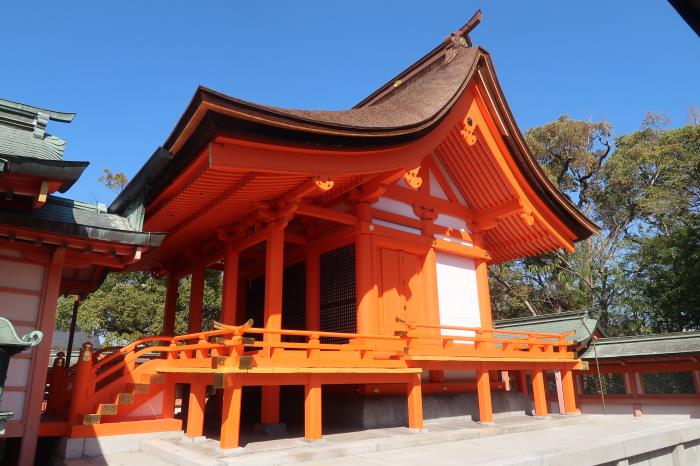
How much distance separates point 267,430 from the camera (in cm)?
818

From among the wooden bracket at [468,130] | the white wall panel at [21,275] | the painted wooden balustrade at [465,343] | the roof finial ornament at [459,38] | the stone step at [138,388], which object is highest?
the roof finial ornament at [459,38]

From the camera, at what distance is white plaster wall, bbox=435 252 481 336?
11258 mm

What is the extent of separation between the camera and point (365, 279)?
9500mm

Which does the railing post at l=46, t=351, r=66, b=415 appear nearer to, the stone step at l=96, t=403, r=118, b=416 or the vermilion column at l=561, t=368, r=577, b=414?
the stone step at l=96, t=403, r=118, b=416

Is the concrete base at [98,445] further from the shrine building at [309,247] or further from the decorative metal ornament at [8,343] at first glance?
the decorative metal ornament at [8,343]

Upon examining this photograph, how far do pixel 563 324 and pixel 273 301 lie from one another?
14494 millimetres

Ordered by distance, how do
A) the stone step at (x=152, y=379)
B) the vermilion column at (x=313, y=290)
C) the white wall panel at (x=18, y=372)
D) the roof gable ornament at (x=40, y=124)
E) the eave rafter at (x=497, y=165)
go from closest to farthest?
the white wall panel at (x=18, y=372) → the roof gable ornament at (x=40, y=124) → the stone step at (x=152, y=379) → the vermilion column at (x=313, y=290) → the eave rafter at (x=497, y=165)

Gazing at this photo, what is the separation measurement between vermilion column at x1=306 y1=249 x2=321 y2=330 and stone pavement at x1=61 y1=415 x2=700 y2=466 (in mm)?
2884

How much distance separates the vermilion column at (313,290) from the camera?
412 inches

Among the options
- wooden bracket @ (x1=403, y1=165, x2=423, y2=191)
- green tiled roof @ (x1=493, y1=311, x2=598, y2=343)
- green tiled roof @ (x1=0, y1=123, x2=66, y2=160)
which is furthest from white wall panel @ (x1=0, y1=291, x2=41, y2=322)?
green tiled roof @ (x1=493, y1=311, x2=598, y2=343)

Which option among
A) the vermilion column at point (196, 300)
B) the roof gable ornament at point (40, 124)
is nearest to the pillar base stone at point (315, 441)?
the vermilion column at point (196, 300)

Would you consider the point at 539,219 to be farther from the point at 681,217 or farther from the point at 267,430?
the point at 681,217

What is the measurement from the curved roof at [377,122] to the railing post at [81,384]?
2318mm

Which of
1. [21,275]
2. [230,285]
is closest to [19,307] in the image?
[21,275]
